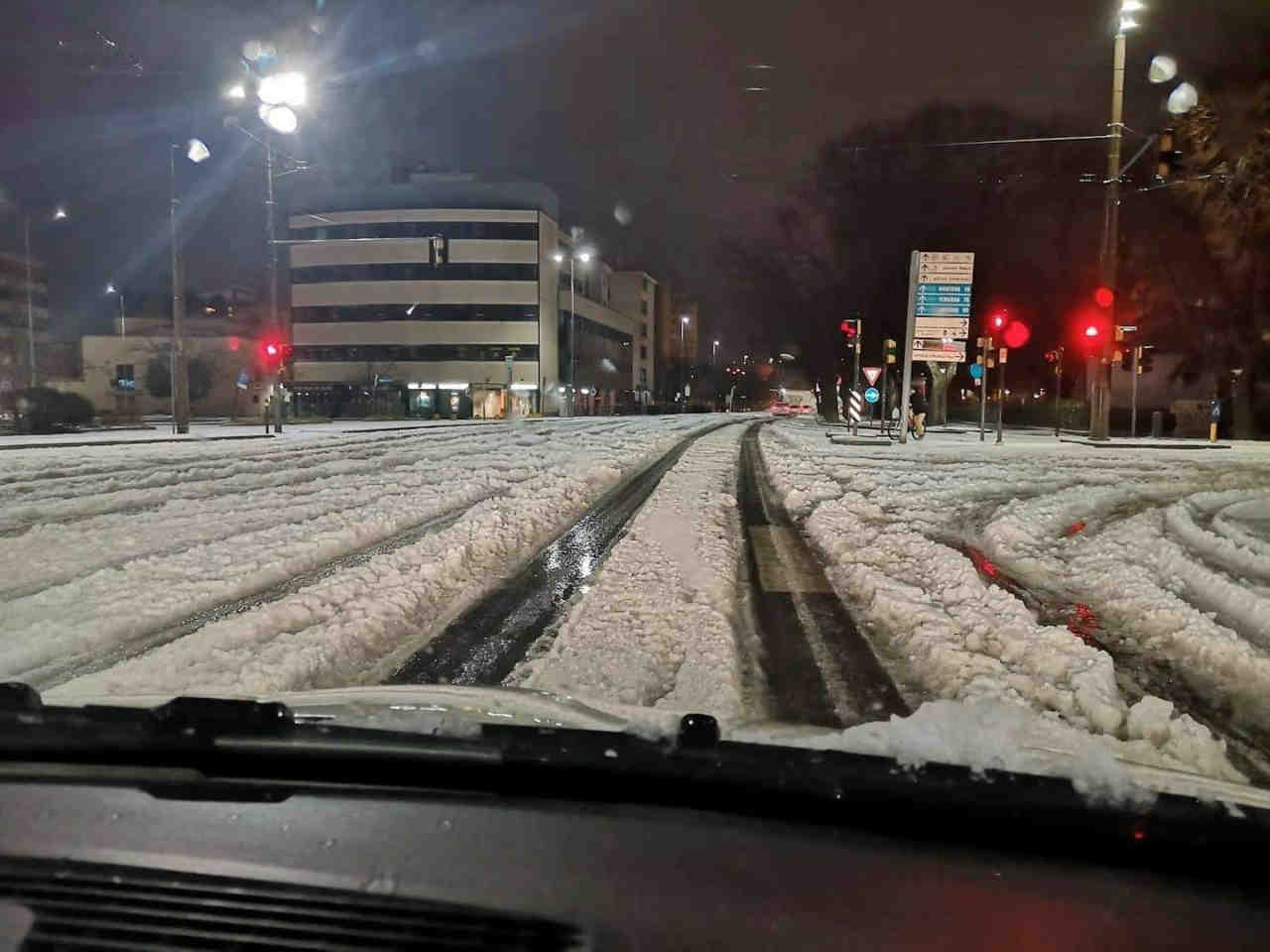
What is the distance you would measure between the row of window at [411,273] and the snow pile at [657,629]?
240 ft

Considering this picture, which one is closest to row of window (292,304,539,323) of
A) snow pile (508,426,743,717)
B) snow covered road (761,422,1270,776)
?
snow covered road (761,422,1270,776)

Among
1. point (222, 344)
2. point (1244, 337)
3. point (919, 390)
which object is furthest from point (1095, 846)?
point (222, 344)

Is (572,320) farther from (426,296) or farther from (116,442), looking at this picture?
(116,442)

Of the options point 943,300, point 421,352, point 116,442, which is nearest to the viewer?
point 116,442

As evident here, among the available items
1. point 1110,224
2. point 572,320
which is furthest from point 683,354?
point 1110,224

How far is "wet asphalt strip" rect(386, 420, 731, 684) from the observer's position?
5.96 meters

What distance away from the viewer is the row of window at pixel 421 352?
8188cm

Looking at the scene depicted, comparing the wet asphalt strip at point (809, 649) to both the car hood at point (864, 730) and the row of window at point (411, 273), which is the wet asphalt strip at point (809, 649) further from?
the row of window at point (411, 273)

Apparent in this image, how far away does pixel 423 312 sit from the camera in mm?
81562

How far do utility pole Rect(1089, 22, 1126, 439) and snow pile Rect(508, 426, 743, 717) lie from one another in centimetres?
2058

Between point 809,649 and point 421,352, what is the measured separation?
258 ft

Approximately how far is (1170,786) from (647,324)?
140251 mm

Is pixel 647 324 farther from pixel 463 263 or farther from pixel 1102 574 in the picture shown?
pixel 1102 574

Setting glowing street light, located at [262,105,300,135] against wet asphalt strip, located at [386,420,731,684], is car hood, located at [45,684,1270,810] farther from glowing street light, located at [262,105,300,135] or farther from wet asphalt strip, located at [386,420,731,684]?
glowing street light, located at [262,105,300,135]
